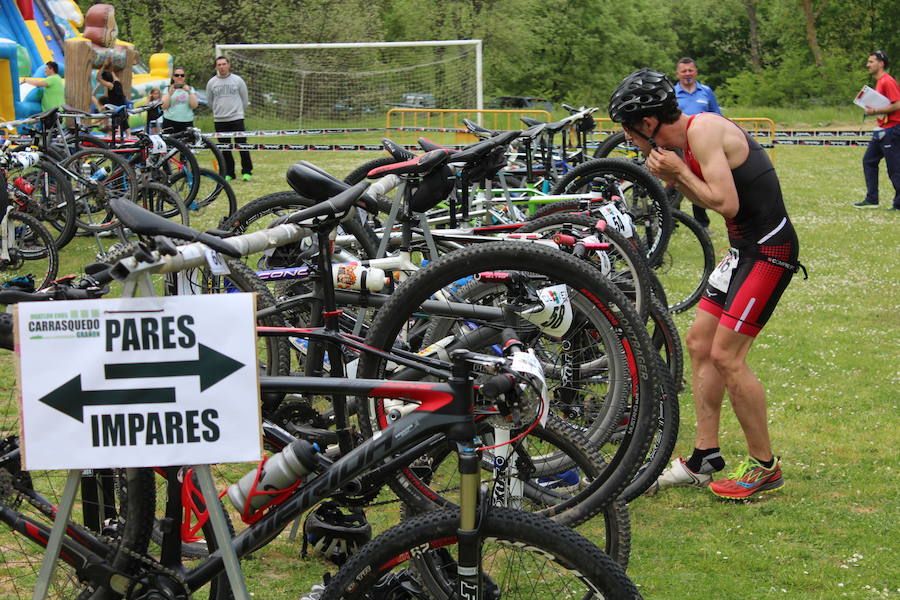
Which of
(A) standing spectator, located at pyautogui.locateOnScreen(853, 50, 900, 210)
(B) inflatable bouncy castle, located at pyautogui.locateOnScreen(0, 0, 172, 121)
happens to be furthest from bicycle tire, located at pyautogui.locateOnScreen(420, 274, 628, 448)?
(B) inflatable bouncy castle, located at pyautogui.locateOnScreen(0, 0, 172, 121)

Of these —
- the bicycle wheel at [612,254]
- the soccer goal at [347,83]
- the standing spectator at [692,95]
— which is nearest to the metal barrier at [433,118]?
the soccer goal at [347,83]

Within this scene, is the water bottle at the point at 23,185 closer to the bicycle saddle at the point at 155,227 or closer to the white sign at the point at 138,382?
the bicycle saddle at the point at 155,227

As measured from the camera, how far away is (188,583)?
284cm

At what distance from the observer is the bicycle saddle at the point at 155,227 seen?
8.50 feet

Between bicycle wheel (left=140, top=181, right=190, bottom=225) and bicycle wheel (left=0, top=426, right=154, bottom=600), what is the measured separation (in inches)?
311

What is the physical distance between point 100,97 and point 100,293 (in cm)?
1564

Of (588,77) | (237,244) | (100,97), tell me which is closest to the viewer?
(237,244)

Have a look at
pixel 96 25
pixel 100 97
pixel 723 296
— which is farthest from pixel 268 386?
pixel 96 25

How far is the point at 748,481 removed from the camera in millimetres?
5004

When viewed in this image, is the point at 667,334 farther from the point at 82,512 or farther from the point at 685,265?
the point at 685,265

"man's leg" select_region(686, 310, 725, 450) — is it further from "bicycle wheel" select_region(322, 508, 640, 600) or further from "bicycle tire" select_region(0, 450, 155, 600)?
"bicycle tire" select_region(0, 450, 155, 600)

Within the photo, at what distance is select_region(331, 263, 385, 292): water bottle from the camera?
3809 millimetres

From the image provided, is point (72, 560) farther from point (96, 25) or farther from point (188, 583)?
point (96, 25)

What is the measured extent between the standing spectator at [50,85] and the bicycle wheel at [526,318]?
1681cm
